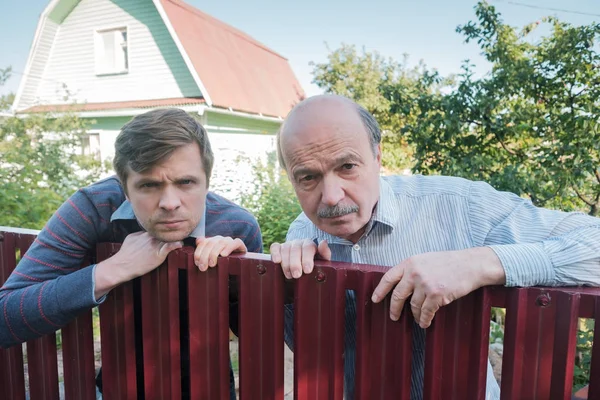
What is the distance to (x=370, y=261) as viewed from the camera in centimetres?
172

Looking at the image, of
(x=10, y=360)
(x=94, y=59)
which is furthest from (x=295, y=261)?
(x=94, y=59)

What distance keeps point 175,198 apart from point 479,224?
1.18 meters

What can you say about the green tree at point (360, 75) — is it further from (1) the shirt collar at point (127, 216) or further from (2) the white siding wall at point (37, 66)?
(1) the shirt collar at point (127, 216)

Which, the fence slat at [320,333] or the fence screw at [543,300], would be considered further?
the fence slat at [320,333]

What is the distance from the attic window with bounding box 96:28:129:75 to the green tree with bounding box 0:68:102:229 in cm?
236

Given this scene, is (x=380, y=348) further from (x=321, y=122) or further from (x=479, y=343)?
(x=321, y=122)

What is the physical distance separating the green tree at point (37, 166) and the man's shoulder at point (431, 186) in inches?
179

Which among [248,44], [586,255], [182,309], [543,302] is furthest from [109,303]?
[248,44]

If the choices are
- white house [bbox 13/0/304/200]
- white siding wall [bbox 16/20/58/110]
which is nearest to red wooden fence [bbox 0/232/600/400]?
white house [bbox 13/0/304/200]

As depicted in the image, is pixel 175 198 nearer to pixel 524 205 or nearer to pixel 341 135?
pixel 341 135

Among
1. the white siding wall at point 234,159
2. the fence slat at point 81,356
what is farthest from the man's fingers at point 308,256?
the white siding wall at point 234,159

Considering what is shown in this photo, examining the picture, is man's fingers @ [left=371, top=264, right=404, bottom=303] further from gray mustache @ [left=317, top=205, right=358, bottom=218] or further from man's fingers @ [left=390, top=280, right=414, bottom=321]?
gray mustache @ [left=317, top=205, right=358, bottom=218]

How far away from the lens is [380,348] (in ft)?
3.97

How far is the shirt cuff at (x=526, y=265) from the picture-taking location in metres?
1.10
